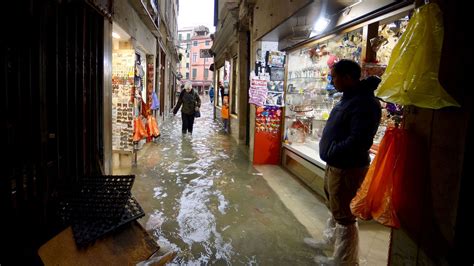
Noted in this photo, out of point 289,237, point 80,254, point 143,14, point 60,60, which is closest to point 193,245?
point 289,237

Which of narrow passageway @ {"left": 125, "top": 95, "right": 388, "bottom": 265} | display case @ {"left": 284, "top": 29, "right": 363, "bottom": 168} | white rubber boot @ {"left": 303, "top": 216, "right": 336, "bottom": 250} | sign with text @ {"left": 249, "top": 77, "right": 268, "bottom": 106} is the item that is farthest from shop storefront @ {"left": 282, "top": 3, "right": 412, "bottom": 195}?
white rubber boot @ {"left": 303, "top": 216, "right": 336, "bottom": 250}

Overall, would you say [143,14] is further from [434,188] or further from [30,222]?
[434,188]

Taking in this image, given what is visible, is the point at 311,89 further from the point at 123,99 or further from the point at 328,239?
the point at 123,99

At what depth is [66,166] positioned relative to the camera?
11.5ft

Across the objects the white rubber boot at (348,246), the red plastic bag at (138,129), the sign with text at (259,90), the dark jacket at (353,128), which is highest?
the sign with text at (259,90)

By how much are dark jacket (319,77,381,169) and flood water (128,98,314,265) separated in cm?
120

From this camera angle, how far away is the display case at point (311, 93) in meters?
5.52

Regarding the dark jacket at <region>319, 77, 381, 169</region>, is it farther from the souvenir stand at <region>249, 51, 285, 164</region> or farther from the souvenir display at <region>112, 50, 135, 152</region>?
the souvenir display at <region>112, 50, 135, 152</region>

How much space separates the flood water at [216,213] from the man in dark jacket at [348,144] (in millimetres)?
515

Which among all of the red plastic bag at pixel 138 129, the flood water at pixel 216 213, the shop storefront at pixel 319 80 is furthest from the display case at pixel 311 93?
the red plastic bag at pixel 138 129

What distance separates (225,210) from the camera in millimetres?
4723

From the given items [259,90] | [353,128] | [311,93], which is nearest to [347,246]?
[353,128]

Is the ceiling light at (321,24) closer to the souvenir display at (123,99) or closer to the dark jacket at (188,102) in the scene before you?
the souvenir display at (123,99)

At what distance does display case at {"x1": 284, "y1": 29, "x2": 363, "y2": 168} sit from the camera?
18.1 feet
